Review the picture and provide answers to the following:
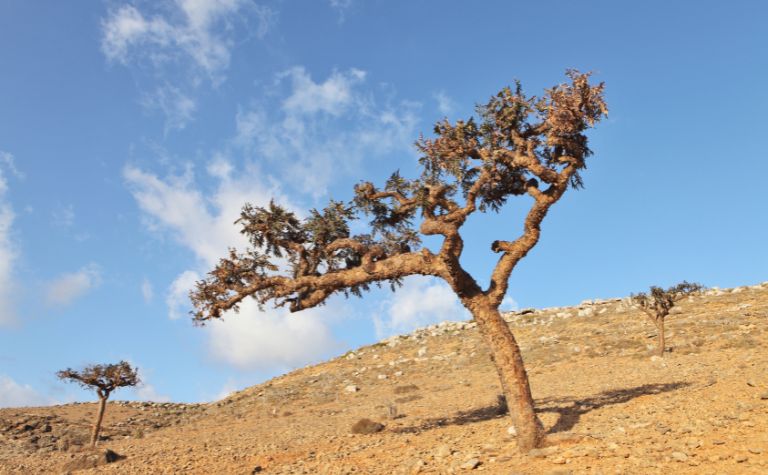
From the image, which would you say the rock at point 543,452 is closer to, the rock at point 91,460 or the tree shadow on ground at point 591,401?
the tree shadow on ground at point 591,401

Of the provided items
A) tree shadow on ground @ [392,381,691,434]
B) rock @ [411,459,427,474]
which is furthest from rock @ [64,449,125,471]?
rock @ [411,459,427,474]

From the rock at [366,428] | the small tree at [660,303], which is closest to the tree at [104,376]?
the rock at [366,428]

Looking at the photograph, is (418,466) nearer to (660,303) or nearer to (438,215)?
(438,215)

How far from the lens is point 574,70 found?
46.8ft

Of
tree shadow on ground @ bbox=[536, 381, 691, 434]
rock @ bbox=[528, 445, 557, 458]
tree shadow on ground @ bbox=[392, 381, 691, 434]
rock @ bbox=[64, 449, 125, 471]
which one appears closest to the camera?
rock @ bbox=[528, 445, 557, 458]

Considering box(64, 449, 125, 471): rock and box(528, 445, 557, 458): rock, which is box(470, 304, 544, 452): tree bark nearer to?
box(528, 445, 557, 458): rock

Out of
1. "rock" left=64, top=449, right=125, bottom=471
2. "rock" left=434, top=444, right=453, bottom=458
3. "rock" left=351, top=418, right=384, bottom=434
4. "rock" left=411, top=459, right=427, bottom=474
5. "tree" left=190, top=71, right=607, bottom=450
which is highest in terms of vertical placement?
"tree" left=190, top=71, right=607, bottom=450

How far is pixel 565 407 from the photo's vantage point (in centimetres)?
1814

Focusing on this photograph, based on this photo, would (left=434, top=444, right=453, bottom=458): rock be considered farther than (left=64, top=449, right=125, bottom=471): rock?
No

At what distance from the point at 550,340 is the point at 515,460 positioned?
3092 cm

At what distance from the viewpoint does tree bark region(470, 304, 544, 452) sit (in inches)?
480

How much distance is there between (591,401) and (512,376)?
7500mm

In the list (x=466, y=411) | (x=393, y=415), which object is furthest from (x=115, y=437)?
(x=466, y=411)

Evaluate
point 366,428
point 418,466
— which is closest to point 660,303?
point 366,428
